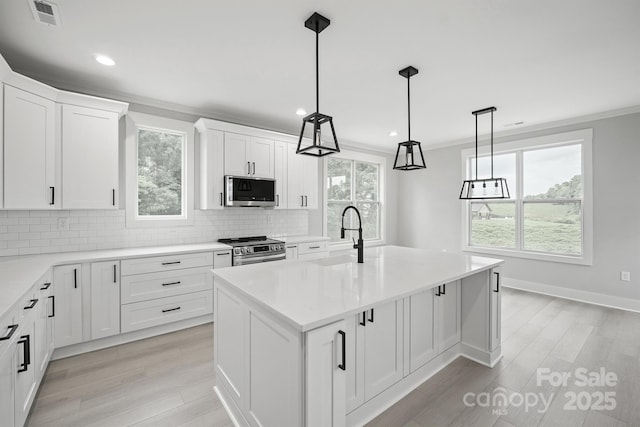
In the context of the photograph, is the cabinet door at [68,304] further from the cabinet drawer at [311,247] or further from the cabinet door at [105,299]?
the cabinet drawer at [311,247]

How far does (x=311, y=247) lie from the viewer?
4414mm

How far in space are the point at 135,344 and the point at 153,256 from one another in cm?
89

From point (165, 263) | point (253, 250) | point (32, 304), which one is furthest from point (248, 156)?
point (32, 304)

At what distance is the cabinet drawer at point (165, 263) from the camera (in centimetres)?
291

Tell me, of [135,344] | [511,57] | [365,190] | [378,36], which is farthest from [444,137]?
[135,344]

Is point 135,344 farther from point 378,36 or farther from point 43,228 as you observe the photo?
point 378,36

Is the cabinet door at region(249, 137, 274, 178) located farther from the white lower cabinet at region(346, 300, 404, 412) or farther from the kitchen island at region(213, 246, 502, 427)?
the white lower cabinet at region(346, 300, 404, 412)

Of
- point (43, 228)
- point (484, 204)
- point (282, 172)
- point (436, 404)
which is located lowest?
point (436, 404)

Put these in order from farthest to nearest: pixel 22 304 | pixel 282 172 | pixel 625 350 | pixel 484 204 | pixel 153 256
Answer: pixel 484 204, pixel 282 172, pixel 153 256, pixel 625 350, pixel 22 304

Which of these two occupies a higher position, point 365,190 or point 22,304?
point 365,190

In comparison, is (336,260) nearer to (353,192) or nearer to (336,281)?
(336,281)

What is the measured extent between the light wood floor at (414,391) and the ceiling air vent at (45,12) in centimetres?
268

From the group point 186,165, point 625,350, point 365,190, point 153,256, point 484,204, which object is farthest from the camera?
point 365,190

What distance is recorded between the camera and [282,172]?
14.3 ft
